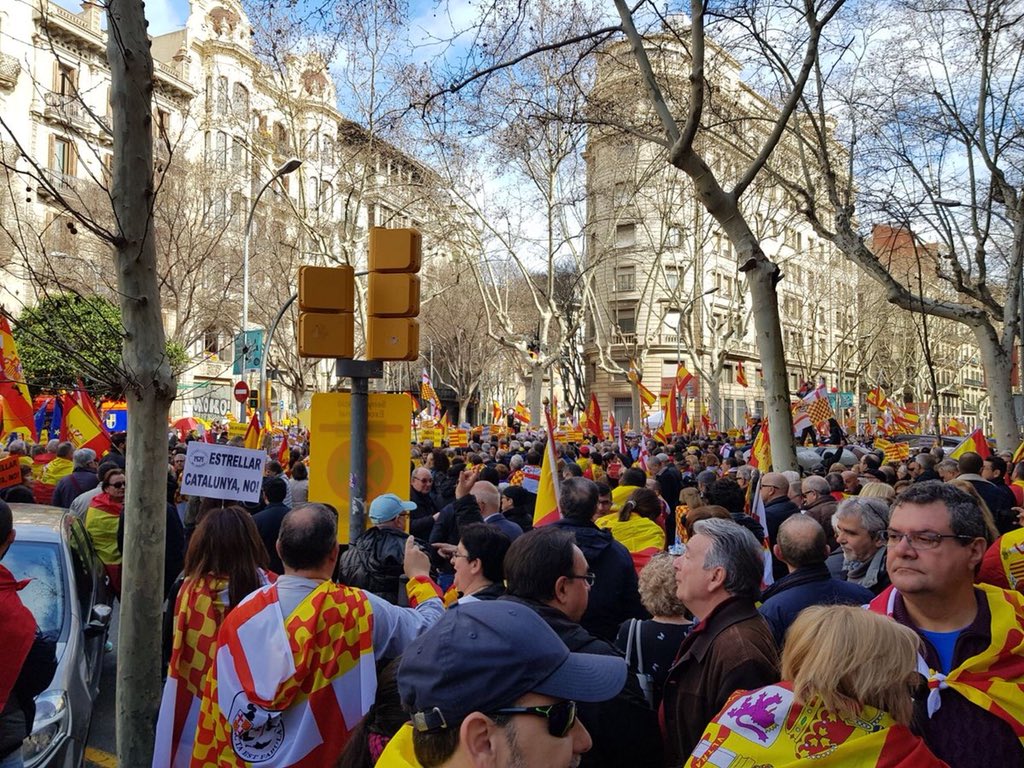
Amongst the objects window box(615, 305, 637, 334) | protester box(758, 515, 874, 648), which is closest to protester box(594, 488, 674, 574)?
protester box(758, 515, 874, 648)

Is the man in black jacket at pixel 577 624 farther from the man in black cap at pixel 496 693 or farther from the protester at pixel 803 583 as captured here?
the protester at pixel 803 583

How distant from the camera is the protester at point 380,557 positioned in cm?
470

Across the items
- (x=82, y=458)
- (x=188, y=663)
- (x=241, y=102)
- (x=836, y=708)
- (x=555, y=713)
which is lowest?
(x=188, y=663)

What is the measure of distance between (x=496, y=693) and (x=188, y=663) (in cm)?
255

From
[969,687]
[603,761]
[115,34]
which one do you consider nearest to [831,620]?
[969,687]

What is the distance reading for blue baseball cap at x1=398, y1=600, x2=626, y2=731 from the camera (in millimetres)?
1558

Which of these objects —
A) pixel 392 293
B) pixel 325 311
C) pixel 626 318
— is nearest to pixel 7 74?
pixel 626 318

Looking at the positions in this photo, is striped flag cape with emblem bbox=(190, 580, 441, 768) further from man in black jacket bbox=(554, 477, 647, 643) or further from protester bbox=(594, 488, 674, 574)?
protester bbox=(594, 488, 674, 574)

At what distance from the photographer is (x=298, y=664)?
2930 millimetres

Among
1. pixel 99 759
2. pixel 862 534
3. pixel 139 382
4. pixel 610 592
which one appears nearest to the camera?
pixel 139 382

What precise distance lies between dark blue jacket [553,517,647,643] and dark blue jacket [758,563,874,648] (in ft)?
2.74

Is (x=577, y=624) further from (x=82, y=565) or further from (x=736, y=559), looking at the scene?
(x=82, y=565)

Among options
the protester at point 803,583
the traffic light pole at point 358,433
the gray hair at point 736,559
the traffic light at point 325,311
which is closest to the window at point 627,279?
the traffic light at point 325,311

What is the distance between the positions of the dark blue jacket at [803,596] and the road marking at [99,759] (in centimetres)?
407
